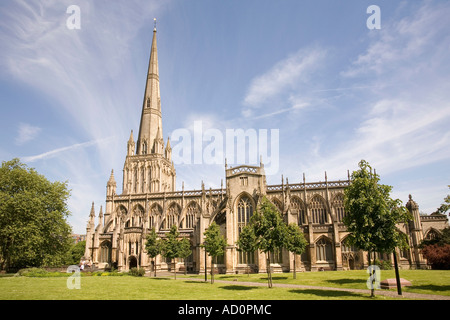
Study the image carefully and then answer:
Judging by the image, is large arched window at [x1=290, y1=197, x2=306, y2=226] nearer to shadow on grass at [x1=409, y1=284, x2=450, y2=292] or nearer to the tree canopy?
shadow on grass at [x1=409, y1=284, x2=450, y2=292]

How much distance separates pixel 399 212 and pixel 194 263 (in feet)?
117

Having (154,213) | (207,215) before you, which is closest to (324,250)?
(207,215)

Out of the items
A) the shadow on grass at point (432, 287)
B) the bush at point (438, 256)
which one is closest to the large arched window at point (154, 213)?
the bush at point (438, 256)

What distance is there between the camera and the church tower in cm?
7056

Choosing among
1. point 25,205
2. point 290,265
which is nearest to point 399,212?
point 290,265

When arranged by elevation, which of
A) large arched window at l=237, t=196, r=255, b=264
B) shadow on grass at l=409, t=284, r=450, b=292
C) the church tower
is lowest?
shadow on grass at l=409, t=284, r=450, b=292

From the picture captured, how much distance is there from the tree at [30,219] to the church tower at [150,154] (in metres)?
25.4

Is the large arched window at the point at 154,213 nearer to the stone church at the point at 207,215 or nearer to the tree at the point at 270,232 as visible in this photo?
the stone church at the point at 207,215

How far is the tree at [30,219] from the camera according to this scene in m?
37.6

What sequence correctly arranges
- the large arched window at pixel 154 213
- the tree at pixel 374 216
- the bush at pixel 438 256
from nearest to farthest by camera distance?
the tree at pixel 374 216
the bush at pixel 438 256
the large arched window at pixel 154 213

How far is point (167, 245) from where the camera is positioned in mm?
35250

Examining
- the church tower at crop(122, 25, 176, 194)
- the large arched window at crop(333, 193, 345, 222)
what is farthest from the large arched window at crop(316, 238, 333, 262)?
the church tower at crop(122, 25, 176, 194)

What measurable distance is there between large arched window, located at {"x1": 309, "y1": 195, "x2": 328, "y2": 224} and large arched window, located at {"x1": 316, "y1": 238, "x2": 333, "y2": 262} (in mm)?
8898
